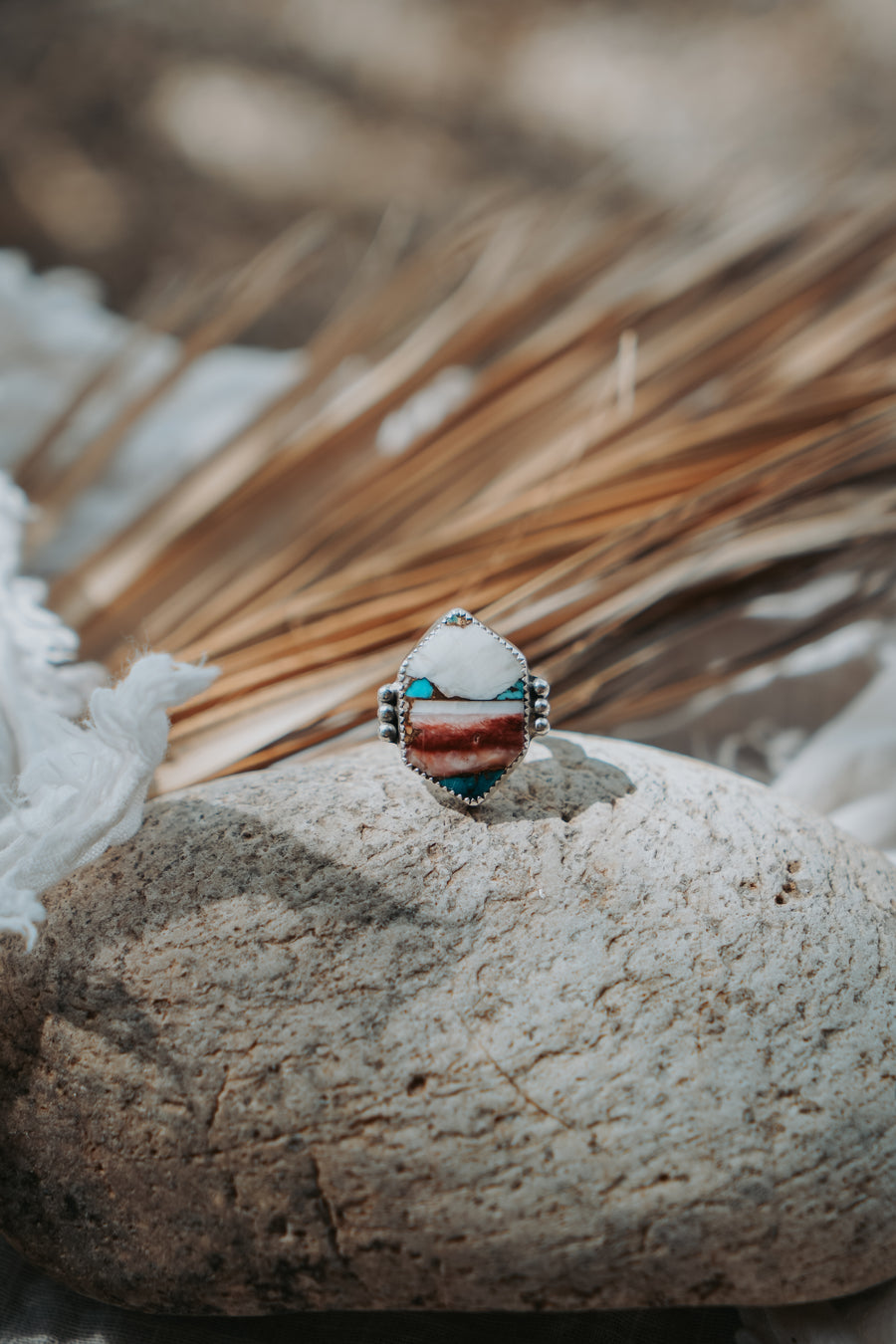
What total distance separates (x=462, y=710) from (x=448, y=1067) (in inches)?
10.5

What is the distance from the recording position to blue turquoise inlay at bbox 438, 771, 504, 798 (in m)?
0.74

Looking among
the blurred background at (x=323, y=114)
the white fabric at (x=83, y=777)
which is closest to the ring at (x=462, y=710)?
the white fabric at (x=83, y=777)

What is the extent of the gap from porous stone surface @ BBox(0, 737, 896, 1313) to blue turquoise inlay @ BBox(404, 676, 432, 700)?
0.32 ft

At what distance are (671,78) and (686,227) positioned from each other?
471 millimetres

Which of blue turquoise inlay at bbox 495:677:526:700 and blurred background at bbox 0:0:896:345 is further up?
blurred background at bbox 0:0:896:345

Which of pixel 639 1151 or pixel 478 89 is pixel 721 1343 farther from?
pixel 478 89

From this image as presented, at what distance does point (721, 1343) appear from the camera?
24.9 inches

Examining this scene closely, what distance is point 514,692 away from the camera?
29.9 inches

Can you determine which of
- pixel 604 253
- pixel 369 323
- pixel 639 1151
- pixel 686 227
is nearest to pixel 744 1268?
pixel 639 1151

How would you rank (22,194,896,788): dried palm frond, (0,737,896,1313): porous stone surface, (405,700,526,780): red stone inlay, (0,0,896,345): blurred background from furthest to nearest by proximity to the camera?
(0,0,896,345): blurred background → (22,194,896,788): dried palm frond → (405,700,526,780): red stone inlay → (0,737,896,1313): porous stone surface

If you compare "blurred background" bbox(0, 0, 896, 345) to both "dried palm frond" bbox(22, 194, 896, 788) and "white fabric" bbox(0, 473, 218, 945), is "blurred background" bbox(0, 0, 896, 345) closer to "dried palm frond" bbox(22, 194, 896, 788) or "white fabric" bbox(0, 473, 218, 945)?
"dried palm frond" bbox(22, 194, 896, 788)

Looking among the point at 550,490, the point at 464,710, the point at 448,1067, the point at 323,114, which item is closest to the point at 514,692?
the point at 464,710

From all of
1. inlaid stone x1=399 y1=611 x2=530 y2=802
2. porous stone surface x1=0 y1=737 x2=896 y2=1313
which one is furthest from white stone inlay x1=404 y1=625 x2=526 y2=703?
porous stone surface x1=0 y1=737 x2=896 y2=1313

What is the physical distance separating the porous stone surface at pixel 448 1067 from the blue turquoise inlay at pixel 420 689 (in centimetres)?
10
